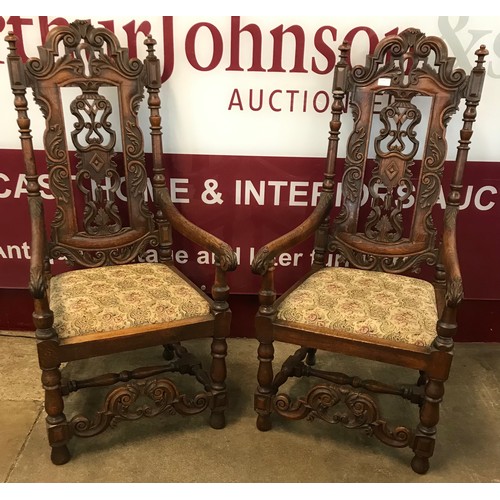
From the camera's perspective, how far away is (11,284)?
2477mm

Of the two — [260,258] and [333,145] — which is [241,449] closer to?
[260,258]

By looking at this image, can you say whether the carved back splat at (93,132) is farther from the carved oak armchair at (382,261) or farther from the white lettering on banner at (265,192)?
the carved oak armchair at (382,261)

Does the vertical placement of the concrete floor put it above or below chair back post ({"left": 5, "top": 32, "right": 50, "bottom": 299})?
below

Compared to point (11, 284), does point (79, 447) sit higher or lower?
lower

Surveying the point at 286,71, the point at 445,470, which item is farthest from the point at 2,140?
the point at 445,470

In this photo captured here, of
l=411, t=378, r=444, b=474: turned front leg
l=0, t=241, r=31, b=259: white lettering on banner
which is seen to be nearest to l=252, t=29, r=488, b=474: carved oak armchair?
l=411, t=378, r=444, b=474: turned front leg

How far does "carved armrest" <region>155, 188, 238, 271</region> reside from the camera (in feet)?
5.77

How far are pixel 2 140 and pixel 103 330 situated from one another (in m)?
1.06

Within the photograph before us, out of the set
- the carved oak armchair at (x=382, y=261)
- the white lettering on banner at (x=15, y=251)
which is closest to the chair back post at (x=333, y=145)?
the carved oak armchair at (x=382, y=261)

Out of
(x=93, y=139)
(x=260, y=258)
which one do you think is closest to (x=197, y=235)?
(x=260, y=258)

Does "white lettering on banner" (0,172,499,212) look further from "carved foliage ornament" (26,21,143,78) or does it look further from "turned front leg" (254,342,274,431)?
"turned front leg" (254,342,274,431)

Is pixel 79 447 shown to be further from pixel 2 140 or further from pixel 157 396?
pixel 2 140

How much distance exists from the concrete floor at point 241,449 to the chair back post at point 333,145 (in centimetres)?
69

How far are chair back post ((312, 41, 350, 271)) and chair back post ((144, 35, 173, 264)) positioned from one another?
2.08ft
